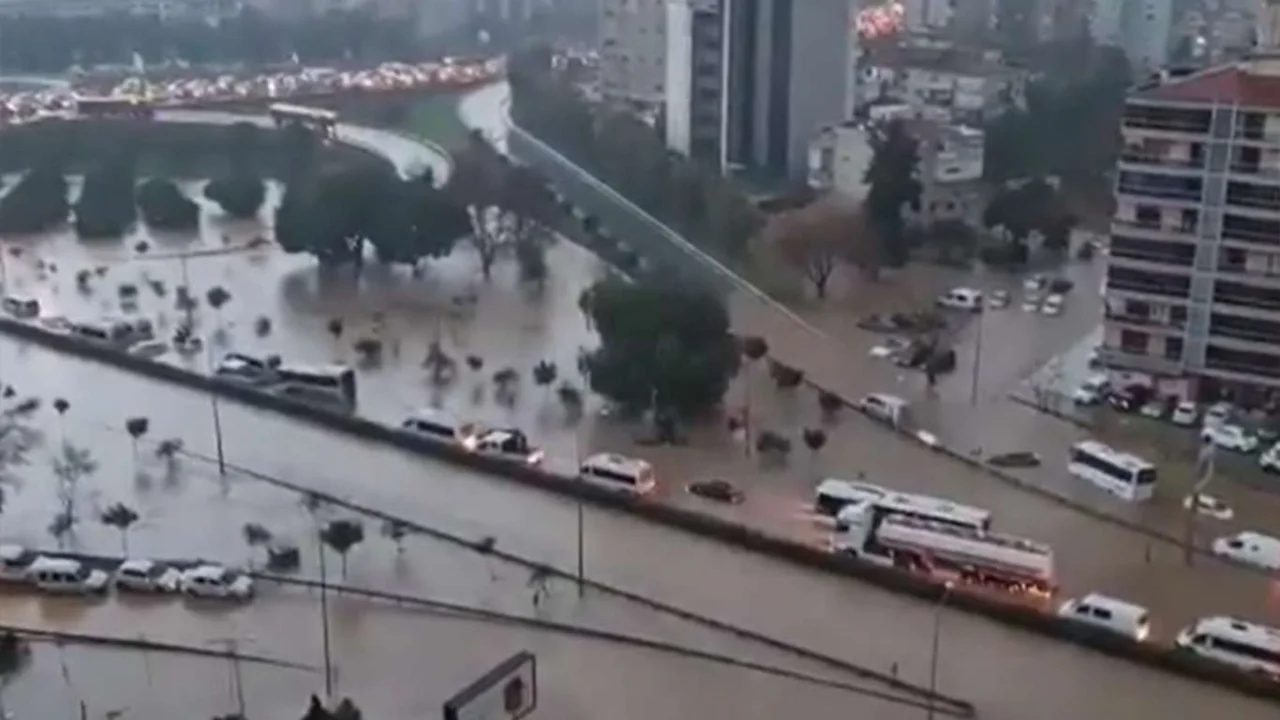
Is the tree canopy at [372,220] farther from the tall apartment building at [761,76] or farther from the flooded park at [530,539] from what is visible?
the tall apartment building at [761,76]

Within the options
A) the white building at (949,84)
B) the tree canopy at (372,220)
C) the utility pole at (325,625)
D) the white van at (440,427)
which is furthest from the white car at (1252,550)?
the white building at (949,84)

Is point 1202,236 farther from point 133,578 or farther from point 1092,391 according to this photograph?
point 133,578

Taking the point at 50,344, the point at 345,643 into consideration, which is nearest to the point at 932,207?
the point at 50,344

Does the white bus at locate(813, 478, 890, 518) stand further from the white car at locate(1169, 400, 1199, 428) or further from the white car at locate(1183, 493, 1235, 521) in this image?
the white car at locate(1169, 400, 1199, 428)

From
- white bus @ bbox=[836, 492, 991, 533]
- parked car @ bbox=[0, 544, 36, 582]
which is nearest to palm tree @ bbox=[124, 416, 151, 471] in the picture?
parked car @ bbox=[0, 544, 36, 582]

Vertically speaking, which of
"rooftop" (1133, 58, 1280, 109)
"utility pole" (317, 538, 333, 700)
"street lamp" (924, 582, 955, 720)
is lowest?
"utility pole" (317, 538, 333, 700)

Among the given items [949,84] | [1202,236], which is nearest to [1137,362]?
[1202,236]

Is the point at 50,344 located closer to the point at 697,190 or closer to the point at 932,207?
the point at 697,190
